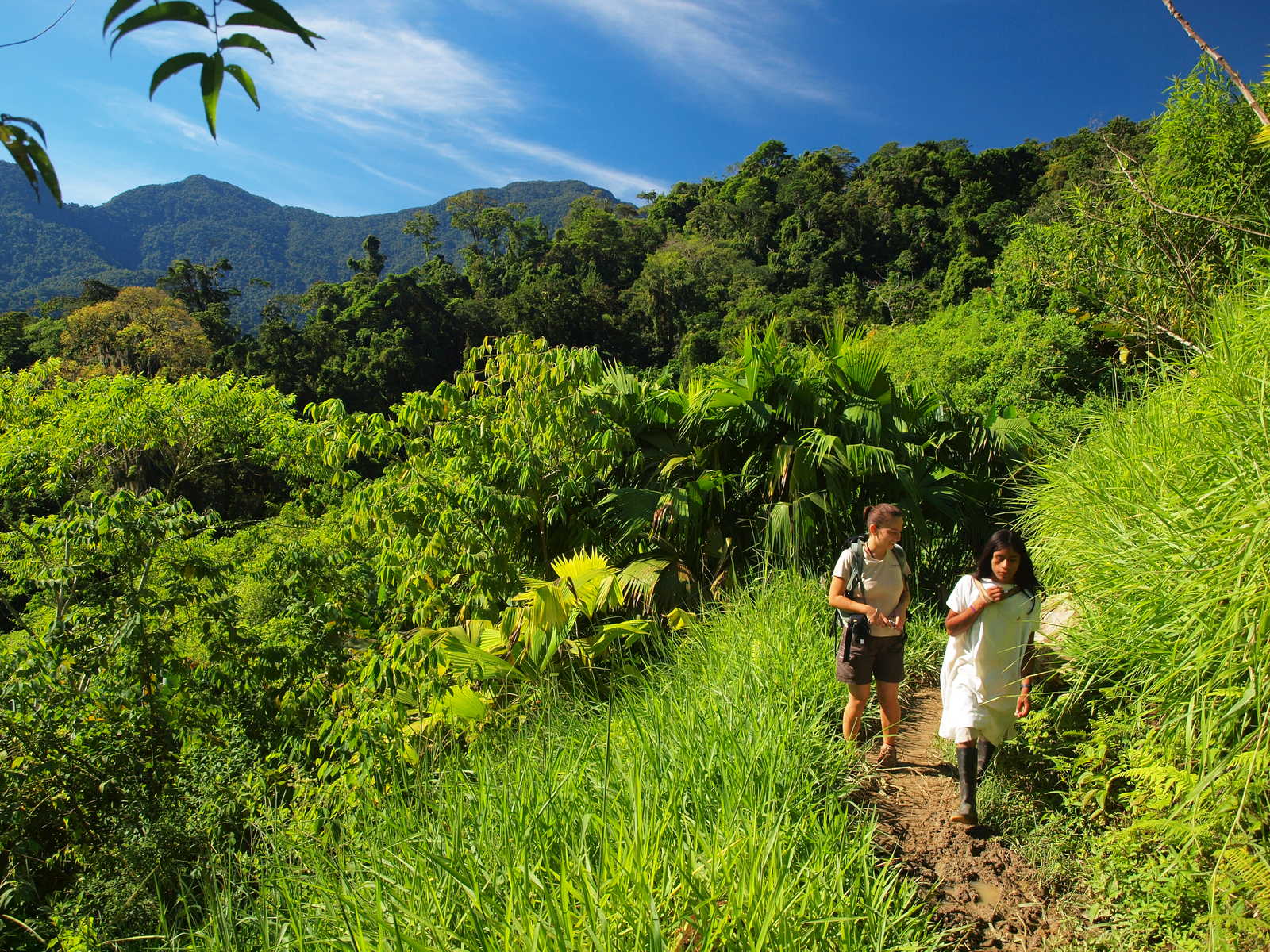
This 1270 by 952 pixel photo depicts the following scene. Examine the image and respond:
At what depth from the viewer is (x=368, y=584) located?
760cm

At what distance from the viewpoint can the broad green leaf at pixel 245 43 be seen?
89cm

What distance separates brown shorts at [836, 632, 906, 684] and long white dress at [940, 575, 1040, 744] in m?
0.32

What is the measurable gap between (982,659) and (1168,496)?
99 cm

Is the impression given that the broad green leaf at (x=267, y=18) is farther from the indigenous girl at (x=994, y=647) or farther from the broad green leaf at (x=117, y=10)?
the indigenous girl at (x=994, y=647)

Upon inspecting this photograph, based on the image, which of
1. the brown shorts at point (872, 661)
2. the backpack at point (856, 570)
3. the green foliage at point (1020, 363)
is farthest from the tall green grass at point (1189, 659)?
the green foliage at point (1020, 363)

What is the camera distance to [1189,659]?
2.51m

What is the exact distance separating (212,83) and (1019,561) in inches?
132

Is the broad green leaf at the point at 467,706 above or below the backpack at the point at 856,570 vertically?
below

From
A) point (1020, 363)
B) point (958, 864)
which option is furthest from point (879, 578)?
point (1020, 363)

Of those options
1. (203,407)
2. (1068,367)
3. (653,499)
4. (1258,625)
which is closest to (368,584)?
(653,499)

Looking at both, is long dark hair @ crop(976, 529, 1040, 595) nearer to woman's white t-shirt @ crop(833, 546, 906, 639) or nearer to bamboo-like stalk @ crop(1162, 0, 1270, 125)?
woman's white t-shirt @ crop(833, 546, 906, 639)

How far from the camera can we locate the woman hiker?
3564 mm

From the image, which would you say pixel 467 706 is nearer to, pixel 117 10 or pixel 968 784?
pixel 968 784

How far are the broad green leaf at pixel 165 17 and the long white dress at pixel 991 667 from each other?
337 cm
